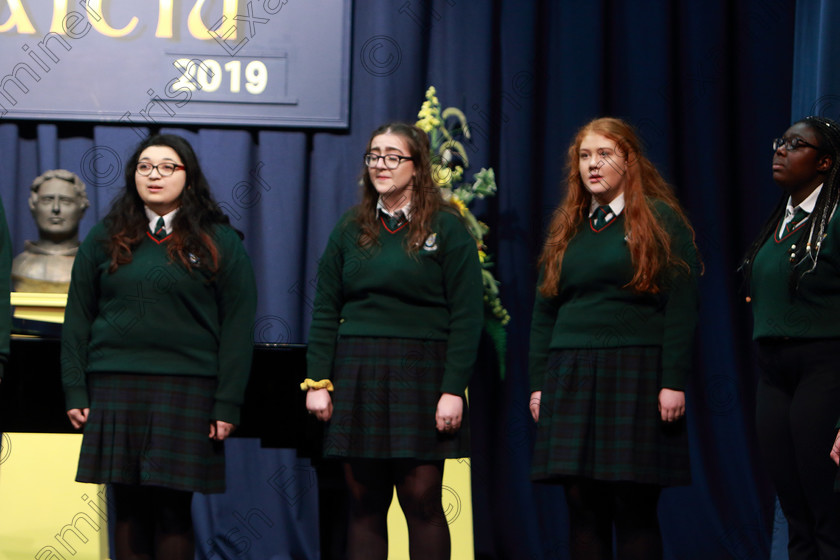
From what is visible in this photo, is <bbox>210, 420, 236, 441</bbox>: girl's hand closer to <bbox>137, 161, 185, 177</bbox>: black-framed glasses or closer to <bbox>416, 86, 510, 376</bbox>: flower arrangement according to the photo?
<bbox>137, 161, 185, 177</bbox>: black-framed glasses

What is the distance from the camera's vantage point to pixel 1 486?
3.23m

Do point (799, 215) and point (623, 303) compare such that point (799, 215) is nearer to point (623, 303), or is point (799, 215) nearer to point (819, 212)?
point (819, 212)

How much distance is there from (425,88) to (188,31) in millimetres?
997

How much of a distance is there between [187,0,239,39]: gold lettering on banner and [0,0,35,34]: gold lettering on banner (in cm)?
64

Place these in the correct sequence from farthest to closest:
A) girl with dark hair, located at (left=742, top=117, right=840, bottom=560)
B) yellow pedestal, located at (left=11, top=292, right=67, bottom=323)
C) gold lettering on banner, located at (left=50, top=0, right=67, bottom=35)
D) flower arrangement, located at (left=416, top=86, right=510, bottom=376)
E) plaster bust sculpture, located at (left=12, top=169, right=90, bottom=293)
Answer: gold lettering on banner, located at (left=50, top=0, right=67, bottom=35), flower arrangement, located at (left=416, top=86, right=510, bottom=376), plaster bust sculpture, located at (left=12, top=169, right=90, bottom=293), yellow pedestal, located at (left=11, top=292, right=67, bottom=323), girl with dark hair, located at (left=742, top=117, right=840, bottom=560)

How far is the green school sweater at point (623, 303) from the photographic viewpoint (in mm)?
2248

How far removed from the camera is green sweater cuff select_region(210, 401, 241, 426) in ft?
7.52

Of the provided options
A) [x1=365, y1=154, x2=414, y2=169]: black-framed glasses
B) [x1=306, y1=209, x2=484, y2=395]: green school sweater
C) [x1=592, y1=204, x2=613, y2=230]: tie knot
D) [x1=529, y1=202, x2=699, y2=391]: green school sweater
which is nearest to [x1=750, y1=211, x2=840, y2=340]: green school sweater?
[x1=529, y1=202, x2=699, y2=391]: green school sweater

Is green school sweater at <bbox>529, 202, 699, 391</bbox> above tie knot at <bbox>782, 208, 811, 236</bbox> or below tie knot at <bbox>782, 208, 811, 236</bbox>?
below

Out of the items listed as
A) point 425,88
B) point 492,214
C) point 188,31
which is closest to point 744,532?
point 492,214

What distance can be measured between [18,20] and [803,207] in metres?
3.13

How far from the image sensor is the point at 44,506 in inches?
128

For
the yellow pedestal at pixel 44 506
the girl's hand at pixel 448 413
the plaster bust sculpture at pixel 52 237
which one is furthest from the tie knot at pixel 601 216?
the yellow pedestal at pixel 44 506

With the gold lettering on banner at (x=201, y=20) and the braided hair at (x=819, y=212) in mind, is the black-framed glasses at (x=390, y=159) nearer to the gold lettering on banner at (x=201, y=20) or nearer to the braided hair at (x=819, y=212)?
the braided hair at (x=819, y=212)
